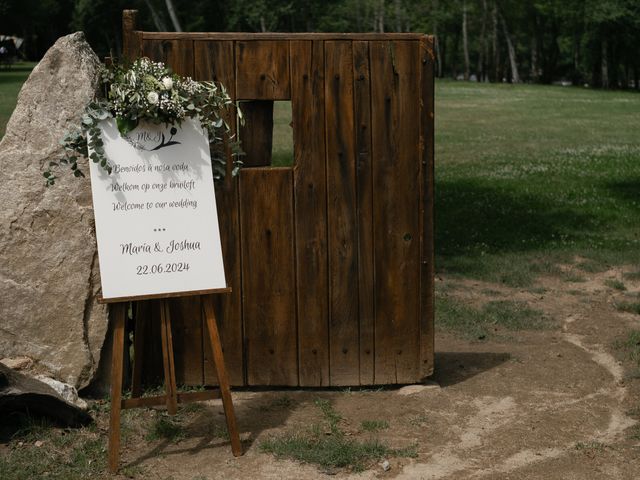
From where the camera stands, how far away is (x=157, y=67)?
19.5 feet

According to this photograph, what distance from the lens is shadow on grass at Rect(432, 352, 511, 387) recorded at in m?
7.58

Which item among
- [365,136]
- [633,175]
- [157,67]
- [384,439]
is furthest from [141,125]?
[633,175]

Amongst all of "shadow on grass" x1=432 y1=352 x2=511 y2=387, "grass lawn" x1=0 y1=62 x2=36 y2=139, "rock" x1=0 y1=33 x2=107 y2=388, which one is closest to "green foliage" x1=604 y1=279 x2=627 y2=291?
"shadow on grass" x1=432 y1=352 x2=511 y2=387

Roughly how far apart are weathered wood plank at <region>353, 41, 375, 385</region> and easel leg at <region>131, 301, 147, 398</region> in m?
1.59

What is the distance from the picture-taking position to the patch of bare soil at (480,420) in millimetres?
5754

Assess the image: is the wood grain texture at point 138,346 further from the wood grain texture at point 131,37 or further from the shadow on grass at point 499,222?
the shadow on grass at point 499,222

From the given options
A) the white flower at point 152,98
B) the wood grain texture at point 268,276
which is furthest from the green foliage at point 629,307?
the white flower at point 152,98

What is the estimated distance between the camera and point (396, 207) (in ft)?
23.0

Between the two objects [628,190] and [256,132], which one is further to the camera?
[628,190]

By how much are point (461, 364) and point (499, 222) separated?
680 centimetres

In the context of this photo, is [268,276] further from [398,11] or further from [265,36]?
[398,11]

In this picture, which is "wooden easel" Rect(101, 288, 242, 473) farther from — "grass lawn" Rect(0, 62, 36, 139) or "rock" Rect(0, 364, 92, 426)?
"grass lawn" Rect(0, 62, 36, 139)

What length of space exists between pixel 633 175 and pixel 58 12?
224ft

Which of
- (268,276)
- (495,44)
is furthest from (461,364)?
(495,44)
